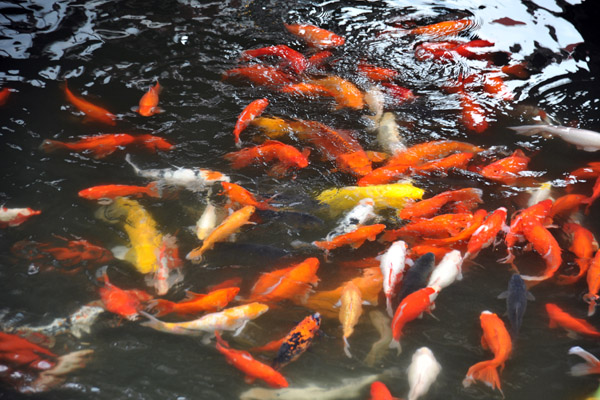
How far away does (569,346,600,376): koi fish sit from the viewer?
235cm

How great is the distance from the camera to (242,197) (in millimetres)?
3137

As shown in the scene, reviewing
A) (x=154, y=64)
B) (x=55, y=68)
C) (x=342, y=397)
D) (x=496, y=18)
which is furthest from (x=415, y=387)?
(x=496, y=18)

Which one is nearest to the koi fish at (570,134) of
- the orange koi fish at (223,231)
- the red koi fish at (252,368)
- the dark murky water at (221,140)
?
the dark murky water at (221,140)

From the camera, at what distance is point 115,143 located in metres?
3.55

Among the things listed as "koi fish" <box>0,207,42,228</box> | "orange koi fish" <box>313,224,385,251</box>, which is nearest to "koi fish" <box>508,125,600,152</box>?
"orange koi fish" <box>313,224,385,251</box>

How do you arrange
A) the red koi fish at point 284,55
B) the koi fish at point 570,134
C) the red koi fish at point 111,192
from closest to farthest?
the red koi fish at point 111,192 < the koi fish at point 570,134 < the red koi fish at point 284,55

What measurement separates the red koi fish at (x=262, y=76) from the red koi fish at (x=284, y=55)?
0.17m

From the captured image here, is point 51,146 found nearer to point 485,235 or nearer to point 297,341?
point 297,341

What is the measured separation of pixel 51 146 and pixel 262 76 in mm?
1829

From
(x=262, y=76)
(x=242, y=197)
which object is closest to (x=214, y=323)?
(x=242, y=197)

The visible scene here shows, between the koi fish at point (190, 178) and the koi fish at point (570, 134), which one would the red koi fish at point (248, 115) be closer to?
the koi fish at point (190, 178)

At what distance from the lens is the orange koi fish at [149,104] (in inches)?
156

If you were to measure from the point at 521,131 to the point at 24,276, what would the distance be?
378 cm

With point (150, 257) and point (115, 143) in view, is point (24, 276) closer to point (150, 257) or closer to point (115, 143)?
point (150, 257)
